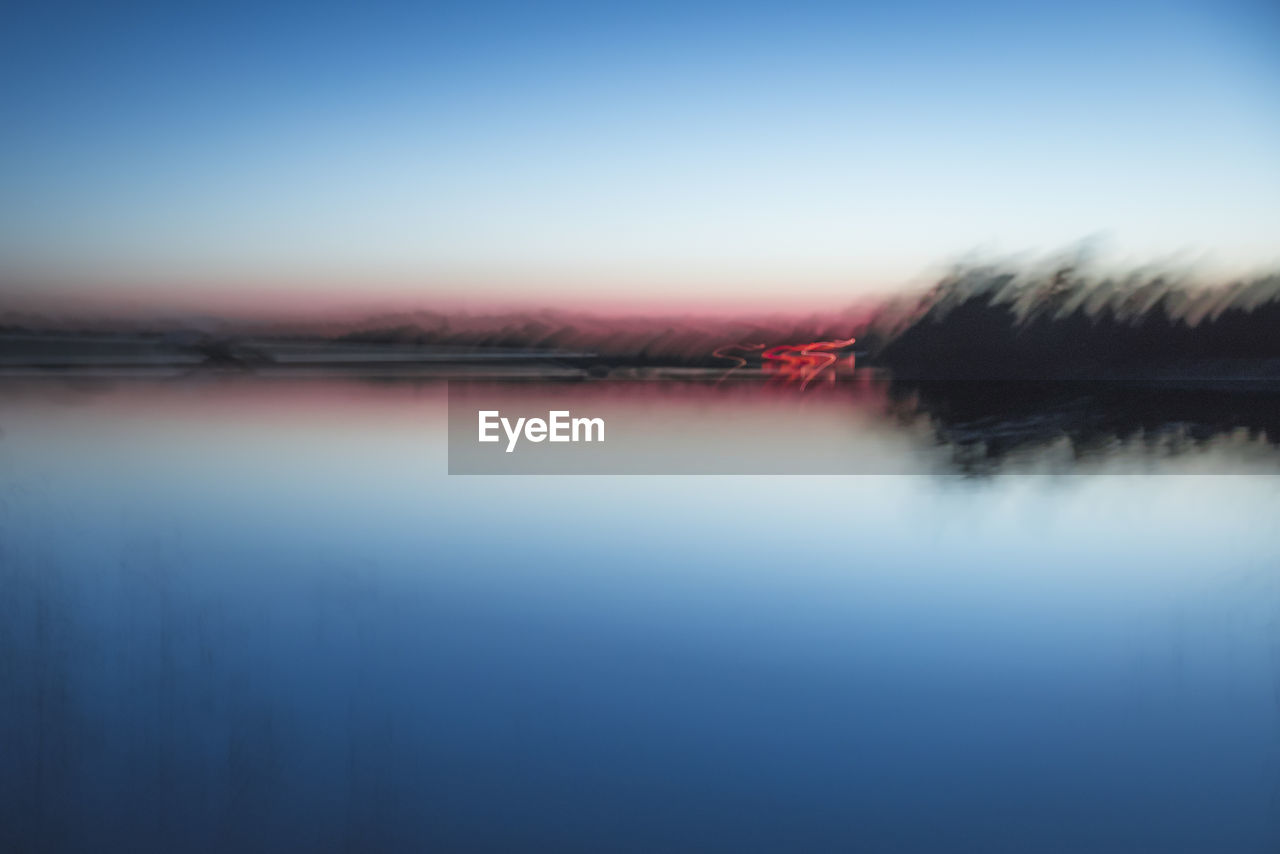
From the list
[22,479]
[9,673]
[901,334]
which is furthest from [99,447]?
[901,334]

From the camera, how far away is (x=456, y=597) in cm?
445

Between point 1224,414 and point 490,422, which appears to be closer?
point 490,422

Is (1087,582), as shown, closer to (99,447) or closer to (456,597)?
(456,597)

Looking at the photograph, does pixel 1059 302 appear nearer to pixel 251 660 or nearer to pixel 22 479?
pixel 251 660

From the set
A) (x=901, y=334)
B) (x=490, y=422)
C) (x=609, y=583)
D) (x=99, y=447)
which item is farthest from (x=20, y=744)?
(x=901, y=334)

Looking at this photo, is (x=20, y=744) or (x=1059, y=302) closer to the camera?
(x=20, y=744)

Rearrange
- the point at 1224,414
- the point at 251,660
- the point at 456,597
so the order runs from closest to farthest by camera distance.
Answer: the point at 251,660, the point at 456,597, the point at 1224,414

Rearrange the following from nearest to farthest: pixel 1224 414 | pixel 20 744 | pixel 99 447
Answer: pixel 20 744, pixel 99 447, pixel 1224 414

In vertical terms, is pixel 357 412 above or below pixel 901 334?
below

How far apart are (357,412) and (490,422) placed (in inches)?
147

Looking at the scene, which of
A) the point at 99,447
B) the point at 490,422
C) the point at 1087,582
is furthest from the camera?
the point at 490,422

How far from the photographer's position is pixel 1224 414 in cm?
1167

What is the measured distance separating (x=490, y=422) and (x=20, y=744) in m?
8.06

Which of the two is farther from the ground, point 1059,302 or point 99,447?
point 1059,302
